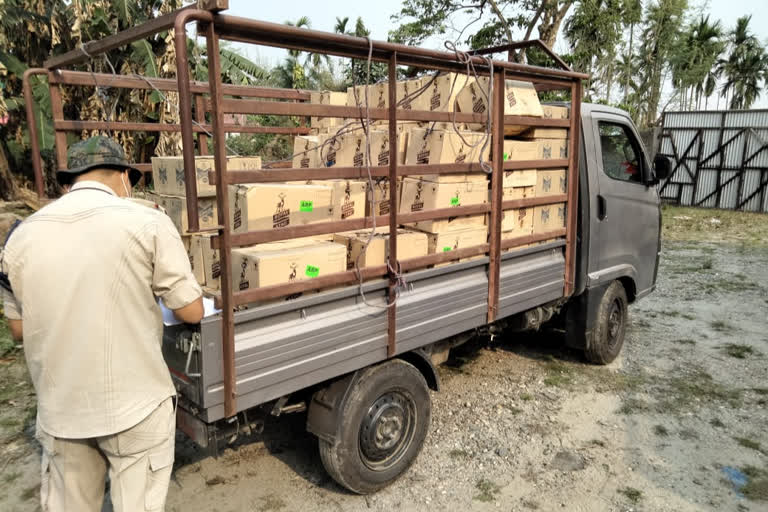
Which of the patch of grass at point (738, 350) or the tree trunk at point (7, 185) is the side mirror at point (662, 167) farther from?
the tree trunk at point (7, 185)

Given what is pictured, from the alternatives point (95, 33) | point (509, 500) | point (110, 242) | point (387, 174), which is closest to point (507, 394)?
point (509, 500)

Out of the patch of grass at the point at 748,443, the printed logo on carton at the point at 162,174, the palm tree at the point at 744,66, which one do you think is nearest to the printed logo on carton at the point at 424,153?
the printed logo on carton at the point at 162,174

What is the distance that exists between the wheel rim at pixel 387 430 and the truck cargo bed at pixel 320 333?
0.32 m

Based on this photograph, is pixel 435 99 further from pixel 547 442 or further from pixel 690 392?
pixel 690 392

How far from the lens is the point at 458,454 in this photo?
11.5 ft

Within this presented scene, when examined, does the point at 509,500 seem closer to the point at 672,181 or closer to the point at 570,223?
the point at 570,223

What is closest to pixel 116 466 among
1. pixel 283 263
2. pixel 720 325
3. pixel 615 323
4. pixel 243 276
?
pixel 243 276

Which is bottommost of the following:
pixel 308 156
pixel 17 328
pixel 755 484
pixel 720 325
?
pixel 755 484

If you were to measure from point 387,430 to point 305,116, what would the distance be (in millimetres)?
1737

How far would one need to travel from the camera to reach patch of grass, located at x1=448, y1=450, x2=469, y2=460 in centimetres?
346

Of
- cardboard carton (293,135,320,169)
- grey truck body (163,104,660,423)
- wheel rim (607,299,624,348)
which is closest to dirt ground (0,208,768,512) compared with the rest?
wheel rim (607,299,624,348)

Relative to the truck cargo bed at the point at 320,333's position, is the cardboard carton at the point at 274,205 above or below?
above

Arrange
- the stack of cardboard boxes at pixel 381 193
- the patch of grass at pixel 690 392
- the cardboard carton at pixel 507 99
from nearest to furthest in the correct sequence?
1. the stack of cardboard boxes at pixel 381 193
2. the cardboard carton at pixel 507 99
3. the patch of grass at pixel 690 392

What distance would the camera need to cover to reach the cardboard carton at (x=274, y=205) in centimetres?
250
